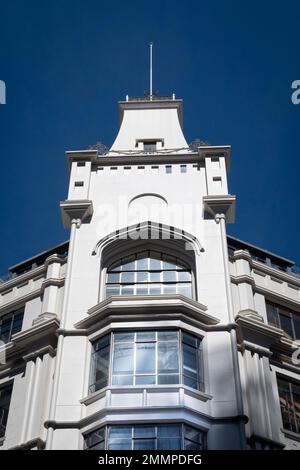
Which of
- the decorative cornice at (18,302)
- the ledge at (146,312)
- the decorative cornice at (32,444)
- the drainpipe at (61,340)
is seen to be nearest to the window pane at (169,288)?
the ledge at (146,312)

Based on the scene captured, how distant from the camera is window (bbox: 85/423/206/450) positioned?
23.9 m

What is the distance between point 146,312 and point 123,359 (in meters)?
1.95

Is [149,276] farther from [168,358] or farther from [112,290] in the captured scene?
[168,358]

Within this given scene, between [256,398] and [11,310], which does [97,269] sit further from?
[256,398]

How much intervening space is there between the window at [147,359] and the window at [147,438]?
1694mm

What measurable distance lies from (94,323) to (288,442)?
7554mm

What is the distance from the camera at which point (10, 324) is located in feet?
107

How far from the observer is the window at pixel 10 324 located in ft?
105

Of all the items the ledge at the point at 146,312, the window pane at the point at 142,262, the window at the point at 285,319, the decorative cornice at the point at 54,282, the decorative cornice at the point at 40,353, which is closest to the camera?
the ledge at the point at 146,312

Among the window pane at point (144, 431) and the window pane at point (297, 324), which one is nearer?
the window pane at point (144, 431)

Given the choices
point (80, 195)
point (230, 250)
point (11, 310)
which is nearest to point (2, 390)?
point (11, 310)

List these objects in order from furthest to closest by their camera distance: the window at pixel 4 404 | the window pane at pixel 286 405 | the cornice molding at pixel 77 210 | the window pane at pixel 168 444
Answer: the cornice molding at pixel 77 210, the window at pixel 4 404, the window pane at pixel 286 405, the window pane at pixel 168 444

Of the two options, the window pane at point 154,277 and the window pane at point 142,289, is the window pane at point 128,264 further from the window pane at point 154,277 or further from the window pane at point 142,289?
the window pane at point 142,289
